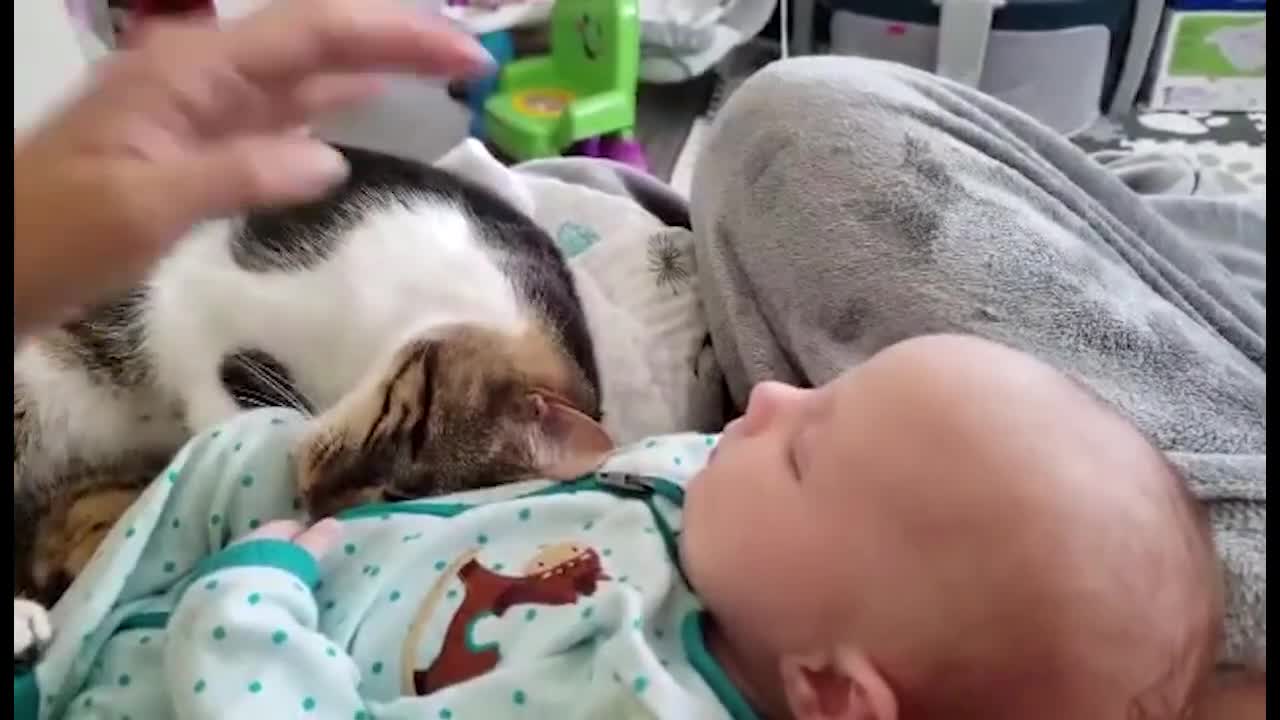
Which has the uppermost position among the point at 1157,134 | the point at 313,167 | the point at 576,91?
the point at 313,167

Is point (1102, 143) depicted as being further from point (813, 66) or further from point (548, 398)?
point (548, 398)

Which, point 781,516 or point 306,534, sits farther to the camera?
point 306,534

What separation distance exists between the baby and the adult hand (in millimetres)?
292

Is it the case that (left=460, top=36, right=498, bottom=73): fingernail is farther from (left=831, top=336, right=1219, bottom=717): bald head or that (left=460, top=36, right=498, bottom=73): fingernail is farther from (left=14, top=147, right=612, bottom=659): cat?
(left=14, top=147, right=612, bottom=659): cat

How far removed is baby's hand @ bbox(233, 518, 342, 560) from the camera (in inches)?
33.5

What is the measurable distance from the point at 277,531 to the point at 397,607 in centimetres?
9

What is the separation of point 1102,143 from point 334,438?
56.1 inches

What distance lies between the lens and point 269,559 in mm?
814

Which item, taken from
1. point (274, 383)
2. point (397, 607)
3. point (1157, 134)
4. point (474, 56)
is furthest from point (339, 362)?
point (1157, 134)

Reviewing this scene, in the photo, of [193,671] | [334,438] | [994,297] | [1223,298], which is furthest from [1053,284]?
[193,671]

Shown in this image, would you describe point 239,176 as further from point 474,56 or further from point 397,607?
point 397,607

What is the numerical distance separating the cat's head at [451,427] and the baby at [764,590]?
0.09m

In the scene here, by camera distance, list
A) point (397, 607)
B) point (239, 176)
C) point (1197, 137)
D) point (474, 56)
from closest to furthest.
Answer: point (239, 176) → point (474, 56) → point (397, 607) → point (1197, 137)

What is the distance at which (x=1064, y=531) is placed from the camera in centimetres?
70
